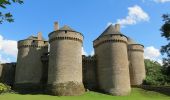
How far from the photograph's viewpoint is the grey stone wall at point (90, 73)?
137ft

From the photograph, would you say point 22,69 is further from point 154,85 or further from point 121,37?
point 154,85

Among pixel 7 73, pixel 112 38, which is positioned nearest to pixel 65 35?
pixel 112 38

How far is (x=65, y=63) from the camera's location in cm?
3725

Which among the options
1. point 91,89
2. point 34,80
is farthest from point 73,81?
point 34,80

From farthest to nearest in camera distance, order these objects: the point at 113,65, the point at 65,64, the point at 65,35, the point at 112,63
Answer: the point at 112,63 → the point at 113,65 → the point at 65,35 → the point at 65,64

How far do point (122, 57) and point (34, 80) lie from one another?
1327 centimetres

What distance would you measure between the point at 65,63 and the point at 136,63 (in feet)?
48.1

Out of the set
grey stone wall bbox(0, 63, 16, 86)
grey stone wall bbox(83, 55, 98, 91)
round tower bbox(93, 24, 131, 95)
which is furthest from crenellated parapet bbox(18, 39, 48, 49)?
round tower bbox(93, 24, 131, 95)

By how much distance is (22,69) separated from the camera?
42.2 metres

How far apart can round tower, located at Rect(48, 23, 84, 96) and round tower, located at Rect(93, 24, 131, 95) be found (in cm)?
380

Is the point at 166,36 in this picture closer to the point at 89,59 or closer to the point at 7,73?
the point at 89,59

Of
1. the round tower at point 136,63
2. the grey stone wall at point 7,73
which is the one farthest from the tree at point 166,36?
the grey stone wall at point 7,73

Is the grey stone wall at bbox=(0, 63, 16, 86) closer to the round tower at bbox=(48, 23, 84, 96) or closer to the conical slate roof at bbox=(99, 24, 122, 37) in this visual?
the round tower at bbox=(48, 23, 84, 96)

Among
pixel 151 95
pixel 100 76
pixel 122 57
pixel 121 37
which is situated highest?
pixel 121 37
